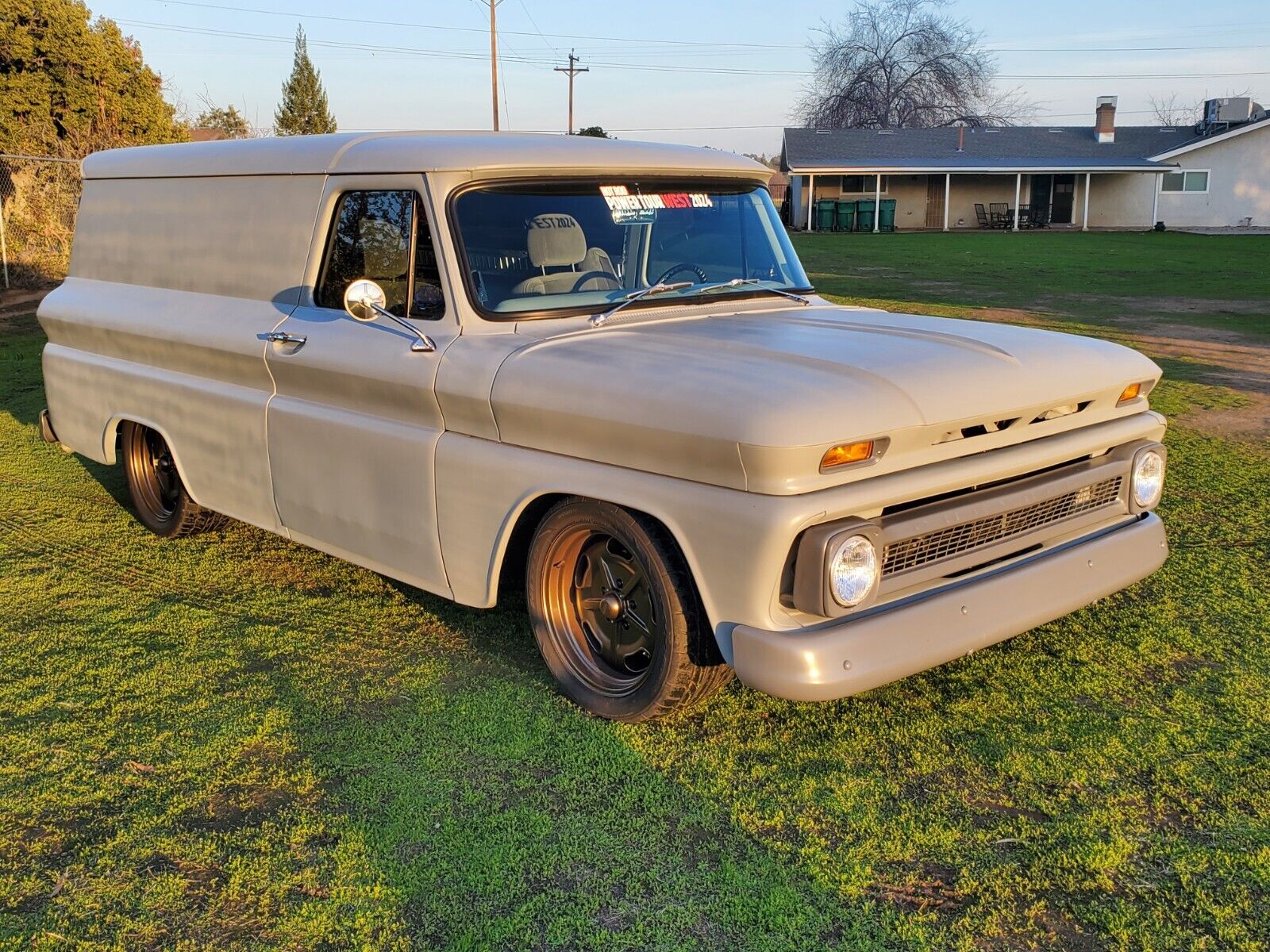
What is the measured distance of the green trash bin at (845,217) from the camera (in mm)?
43031

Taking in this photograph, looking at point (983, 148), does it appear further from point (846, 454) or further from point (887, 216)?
point (846, 454)

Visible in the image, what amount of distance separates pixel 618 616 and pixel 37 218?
17757 mm

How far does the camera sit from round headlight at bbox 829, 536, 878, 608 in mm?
3057

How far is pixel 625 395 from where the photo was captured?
3.35 metres

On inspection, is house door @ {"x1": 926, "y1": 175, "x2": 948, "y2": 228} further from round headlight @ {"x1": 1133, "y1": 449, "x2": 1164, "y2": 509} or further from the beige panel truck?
round headlight @ {"x1": 1133, "y1": 449, "x2": 1164, "y2": 509}

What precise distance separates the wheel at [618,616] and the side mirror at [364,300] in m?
1.01

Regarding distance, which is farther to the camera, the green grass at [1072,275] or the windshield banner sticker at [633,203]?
the green grass at [1072,275]

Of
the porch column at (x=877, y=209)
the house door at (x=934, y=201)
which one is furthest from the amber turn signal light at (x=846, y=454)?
the house door at (x=934, y=201)

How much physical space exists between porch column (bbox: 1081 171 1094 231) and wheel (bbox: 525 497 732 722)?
1727 inches

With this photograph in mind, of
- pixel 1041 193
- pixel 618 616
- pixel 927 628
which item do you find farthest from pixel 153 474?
pixel 1041 193

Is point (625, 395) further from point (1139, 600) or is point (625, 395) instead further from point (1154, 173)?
point (1154, 173)

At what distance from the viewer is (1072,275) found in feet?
70.1

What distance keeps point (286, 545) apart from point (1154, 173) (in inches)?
1844

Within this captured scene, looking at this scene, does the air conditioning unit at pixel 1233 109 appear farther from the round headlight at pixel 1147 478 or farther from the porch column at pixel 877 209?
the round headlight at pixel 1147 478
